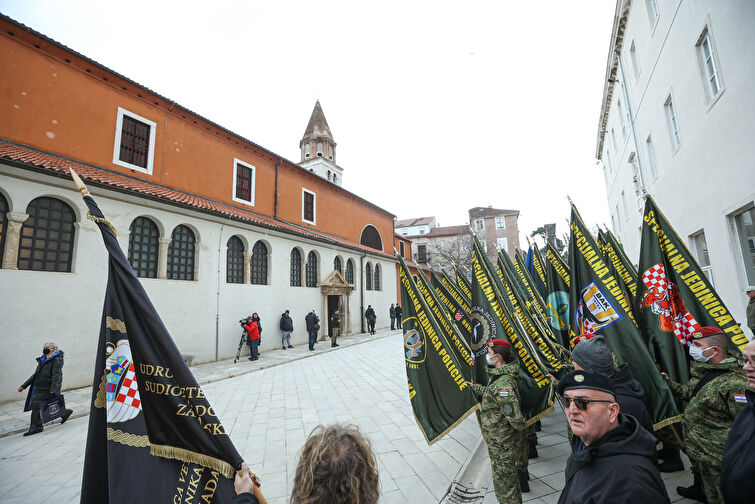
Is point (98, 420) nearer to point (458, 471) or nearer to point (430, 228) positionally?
point (458, 471)

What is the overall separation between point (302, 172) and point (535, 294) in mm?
18782

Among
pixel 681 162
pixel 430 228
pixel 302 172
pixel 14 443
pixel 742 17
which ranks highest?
pixel 430 228

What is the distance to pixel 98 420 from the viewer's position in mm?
2070

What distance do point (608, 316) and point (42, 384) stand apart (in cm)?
→ 975

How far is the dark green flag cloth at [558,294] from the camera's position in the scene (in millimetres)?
5574

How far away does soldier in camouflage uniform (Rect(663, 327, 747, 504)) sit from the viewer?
2855mm

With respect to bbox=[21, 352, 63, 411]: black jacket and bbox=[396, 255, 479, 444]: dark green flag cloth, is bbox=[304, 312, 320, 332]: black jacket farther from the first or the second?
bbox=[396, 255, 479, 444]: dark green flag cloth

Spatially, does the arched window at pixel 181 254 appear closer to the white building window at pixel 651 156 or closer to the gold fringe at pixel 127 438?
the gold fringe at pixel 127 438

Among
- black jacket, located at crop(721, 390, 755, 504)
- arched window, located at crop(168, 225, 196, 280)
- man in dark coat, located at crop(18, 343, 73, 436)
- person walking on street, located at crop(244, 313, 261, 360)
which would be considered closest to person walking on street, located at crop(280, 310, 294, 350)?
person walking on street, located at crop(244, 313, 261, 360)

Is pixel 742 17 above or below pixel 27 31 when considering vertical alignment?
below

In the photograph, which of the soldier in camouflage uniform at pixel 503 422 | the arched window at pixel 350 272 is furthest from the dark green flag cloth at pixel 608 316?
the arched window at pixel 350 272

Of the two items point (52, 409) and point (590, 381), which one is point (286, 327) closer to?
point (52, 409)

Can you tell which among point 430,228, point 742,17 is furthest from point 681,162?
point 430,228

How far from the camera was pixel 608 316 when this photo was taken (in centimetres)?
407
